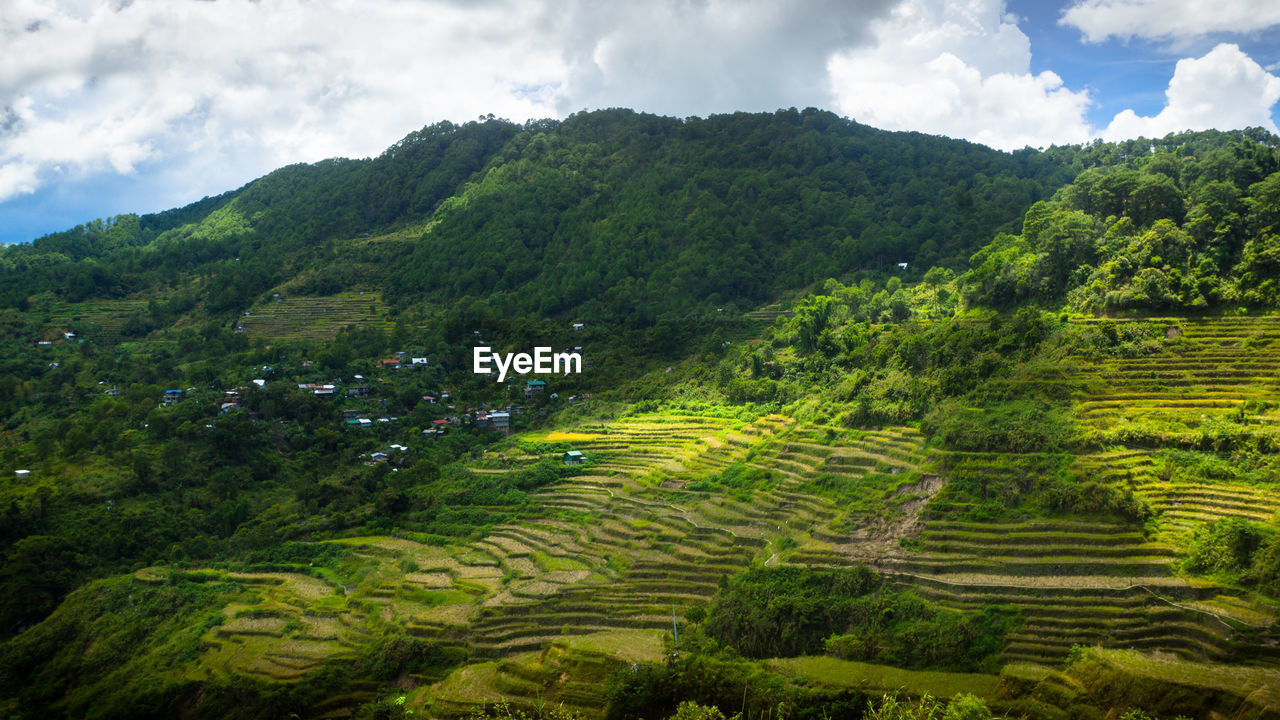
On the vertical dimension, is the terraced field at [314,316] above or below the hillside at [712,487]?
above

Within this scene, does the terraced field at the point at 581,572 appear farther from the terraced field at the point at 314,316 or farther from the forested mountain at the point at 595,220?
the terraced field at the point at 314,316

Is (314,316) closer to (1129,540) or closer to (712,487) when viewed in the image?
(712,487)

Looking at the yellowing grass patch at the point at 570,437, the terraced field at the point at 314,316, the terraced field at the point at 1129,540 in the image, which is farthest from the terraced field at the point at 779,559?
the terraced field at the point at 314,316

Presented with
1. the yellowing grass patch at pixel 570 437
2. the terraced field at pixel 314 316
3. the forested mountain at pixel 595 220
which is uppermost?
the forested mountain at pixel 595 220

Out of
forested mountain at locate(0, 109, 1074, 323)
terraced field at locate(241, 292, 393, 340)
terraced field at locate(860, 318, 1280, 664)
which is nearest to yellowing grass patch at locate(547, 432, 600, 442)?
terraced field at locate(860, 318, 1280, 664)

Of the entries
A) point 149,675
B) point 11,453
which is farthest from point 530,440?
point 11,453

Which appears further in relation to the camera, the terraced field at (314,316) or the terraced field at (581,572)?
the terraced field at (314,316)

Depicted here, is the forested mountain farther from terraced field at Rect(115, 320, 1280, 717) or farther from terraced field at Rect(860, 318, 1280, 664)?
terraced field at Rect(115, 320, 1280, 717)
